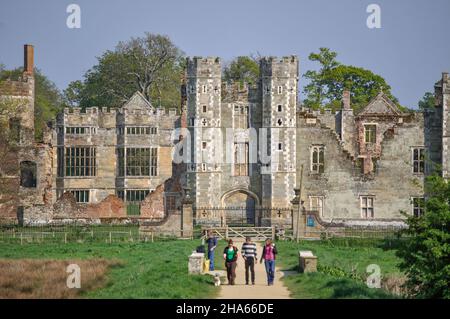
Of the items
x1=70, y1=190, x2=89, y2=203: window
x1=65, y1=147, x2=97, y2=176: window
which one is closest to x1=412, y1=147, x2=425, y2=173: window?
x1=65, y1=147, x2=97, y2=176: window

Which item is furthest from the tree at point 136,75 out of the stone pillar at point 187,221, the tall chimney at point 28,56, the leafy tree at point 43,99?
the stone pillar at point 187,221

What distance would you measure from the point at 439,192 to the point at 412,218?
4.48 feet

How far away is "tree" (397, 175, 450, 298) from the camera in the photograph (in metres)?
32.6

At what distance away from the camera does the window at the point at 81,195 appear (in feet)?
257

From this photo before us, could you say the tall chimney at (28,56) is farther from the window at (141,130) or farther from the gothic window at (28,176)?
the window at (141,130)

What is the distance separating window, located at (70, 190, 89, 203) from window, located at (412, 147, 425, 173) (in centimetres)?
2429

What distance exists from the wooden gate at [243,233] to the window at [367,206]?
12.2 metres

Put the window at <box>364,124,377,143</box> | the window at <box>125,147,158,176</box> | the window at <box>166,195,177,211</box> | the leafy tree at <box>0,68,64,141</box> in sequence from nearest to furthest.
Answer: the window at <box>166,195,177,211</box> → the window at <box>125,147,158,176</box> → the window at <box>364,124,377,143</box> → the leafy tree at <box>0,68,64,141</box>

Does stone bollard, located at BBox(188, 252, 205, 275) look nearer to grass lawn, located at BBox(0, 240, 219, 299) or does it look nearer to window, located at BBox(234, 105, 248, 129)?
grass lawn, located at BBox(0, 240, 219, 299)

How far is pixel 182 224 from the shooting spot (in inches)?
2368

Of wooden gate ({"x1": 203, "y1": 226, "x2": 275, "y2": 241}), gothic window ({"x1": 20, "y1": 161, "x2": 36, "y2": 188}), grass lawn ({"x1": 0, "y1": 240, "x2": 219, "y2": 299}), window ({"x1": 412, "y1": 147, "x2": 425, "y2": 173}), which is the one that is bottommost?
grass lawn ({"x1": 0, "y1": 240, "x2": 219, "y2": 299})

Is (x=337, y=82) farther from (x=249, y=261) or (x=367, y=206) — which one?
(x=249, y=261)
